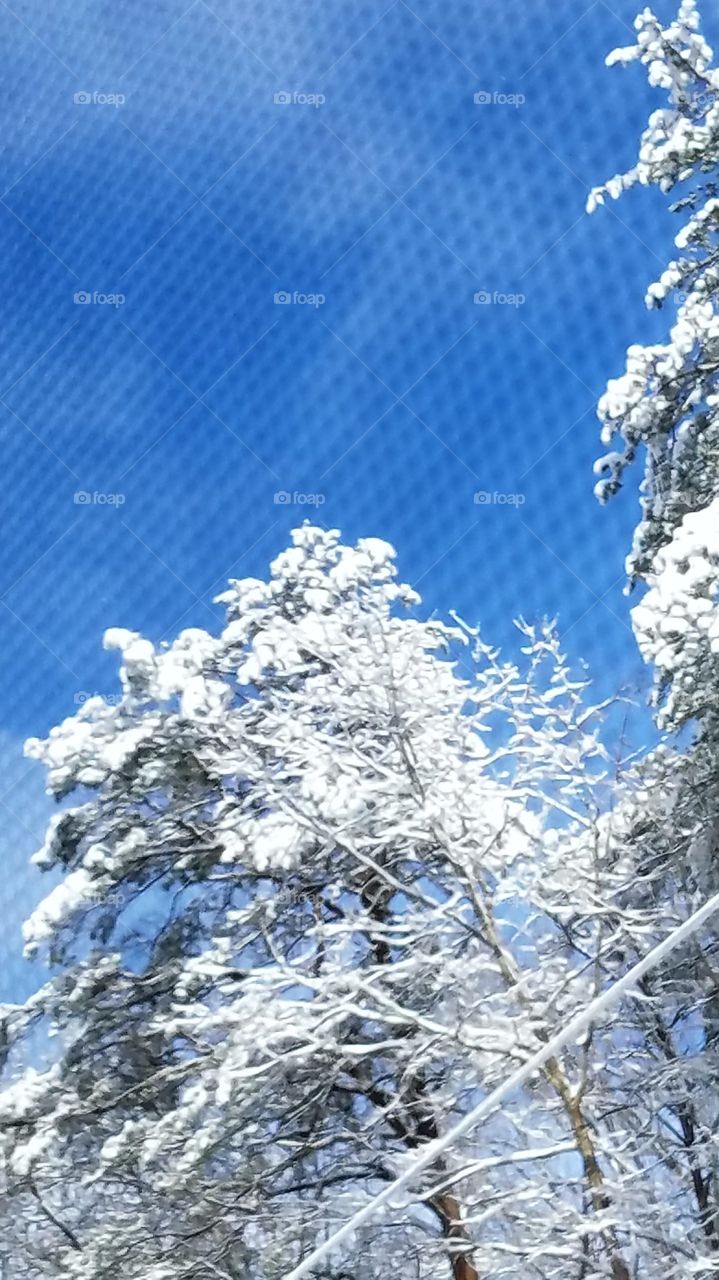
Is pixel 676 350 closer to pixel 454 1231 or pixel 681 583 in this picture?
pixel 681 583

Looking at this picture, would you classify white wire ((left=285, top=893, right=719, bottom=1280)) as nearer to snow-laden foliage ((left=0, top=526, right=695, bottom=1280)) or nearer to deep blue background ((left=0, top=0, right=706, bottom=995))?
snow-laden foliage ((left=0, top=526, right=695, bottom=1280))

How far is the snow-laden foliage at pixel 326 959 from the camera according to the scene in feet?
12.9

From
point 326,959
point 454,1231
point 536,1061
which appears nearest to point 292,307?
point 326,959

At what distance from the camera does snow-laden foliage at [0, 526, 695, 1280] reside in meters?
3.93

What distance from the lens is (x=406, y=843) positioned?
4.07 m

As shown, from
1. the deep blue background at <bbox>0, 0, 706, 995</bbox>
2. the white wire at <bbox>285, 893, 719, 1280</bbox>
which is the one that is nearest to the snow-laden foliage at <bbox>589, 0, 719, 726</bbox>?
the deep blue background at <bbox>0, 0, 706, 995</bbox>

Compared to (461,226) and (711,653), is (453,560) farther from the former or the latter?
(711,653)

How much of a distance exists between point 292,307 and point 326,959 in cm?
223

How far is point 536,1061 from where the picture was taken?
3.82 meters

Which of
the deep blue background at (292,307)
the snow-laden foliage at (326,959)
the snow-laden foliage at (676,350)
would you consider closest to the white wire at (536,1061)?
the snow-laden foliage at (326,959)

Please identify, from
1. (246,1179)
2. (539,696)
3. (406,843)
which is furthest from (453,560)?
(246,1179)

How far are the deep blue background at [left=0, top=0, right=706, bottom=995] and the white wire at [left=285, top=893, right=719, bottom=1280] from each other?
1.18 meters

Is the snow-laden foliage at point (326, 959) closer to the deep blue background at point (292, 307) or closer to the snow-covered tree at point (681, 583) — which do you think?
the snow-covered tree at point (681, 583)

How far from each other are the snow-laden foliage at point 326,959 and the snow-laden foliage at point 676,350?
54 cm
